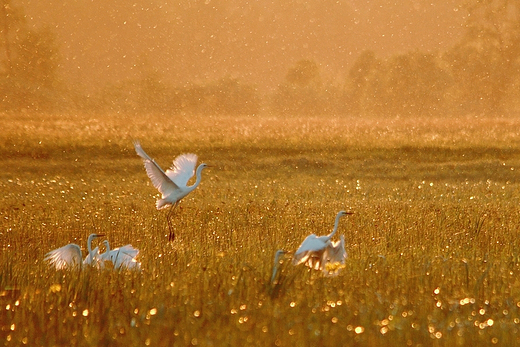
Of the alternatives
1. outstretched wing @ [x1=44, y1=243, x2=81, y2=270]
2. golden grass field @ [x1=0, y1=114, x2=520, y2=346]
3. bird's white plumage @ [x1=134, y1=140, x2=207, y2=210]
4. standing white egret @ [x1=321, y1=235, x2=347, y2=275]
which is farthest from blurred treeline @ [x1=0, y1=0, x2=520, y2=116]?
standing white egret @ [x1=321, y1=235, x2=347, y2=275]

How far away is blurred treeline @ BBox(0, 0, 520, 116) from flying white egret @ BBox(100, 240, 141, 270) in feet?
157

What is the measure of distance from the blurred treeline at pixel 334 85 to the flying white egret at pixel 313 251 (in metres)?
49.3

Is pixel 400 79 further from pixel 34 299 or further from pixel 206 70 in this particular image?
pixel 34 299

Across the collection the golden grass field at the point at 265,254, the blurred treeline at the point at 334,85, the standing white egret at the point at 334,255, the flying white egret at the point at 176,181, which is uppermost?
the blurred treeline at the point at 334,85

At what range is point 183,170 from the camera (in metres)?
11.7

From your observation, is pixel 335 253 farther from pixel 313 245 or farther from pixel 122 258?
pixel 122 258

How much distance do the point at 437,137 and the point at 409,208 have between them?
17.6 m

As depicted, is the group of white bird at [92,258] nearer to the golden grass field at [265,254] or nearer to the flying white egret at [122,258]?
the flying white egret at [122,258]

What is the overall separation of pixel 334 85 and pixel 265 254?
82.6 metres

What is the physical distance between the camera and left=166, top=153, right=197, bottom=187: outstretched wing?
11547 millimetres

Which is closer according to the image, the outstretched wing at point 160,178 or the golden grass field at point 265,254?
the golden grass field at point 265,254

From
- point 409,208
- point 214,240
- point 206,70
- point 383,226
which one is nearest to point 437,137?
point 409,208

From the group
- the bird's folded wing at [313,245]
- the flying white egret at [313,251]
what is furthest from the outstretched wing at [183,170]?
the bird's folded wing at [313,245]

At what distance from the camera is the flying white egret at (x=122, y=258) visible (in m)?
8.02
